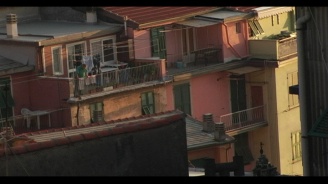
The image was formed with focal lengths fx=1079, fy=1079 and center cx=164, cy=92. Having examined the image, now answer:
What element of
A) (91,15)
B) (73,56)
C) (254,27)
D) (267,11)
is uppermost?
(91,15)

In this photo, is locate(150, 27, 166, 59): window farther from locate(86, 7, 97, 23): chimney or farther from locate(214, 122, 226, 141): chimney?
locate(214, 122, 226, 141): chimney

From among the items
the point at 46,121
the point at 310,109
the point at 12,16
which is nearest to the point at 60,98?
the point at 46,121

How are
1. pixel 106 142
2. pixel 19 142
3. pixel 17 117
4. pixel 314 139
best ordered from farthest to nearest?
1. pixel 17 117
2. pixel 19 142
3. pixel 314 139
4. pixel 106 142

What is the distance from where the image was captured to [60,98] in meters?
40.2

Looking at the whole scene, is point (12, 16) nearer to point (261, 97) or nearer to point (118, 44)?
point (118, 44)

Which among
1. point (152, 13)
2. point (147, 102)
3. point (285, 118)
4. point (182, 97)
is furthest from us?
point (285, 118)

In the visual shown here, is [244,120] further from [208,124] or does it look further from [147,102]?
[208,124]

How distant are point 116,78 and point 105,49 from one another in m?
1.79

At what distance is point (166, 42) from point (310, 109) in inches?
955

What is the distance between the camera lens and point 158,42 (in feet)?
147

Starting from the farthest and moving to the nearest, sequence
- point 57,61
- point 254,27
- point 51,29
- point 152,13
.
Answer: point 254,27, point 152,13, point 51,29, point 57,61

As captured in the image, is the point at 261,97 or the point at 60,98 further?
the point at 261,97

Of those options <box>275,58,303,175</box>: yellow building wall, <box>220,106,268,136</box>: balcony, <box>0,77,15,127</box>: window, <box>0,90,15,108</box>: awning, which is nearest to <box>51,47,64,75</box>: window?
<box>0,77,15,127</box>: window

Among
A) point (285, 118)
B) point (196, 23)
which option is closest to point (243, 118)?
point (285, 118)
